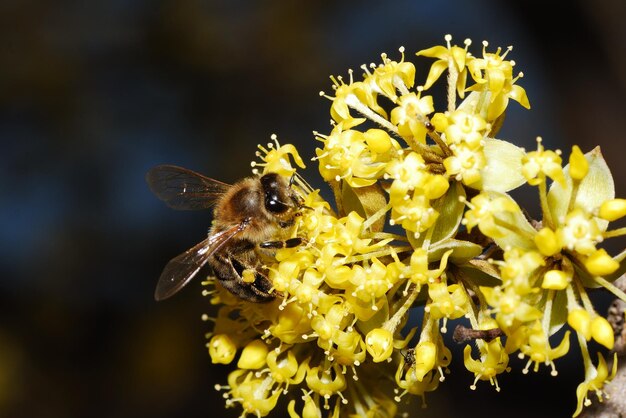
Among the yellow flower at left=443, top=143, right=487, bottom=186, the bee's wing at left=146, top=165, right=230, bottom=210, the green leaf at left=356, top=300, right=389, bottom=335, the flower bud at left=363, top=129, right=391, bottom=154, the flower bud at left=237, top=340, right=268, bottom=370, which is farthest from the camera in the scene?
the bee's wing at left=146, top=165, right=230, bottom=210

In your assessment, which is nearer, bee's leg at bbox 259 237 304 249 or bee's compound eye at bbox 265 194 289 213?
bee's leg at bbox 259 237 304 249

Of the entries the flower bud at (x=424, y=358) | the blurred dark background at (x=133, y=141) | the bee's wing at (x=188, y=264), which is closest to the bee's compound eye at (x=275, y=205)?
the bee's wing at (x=188, y=264)

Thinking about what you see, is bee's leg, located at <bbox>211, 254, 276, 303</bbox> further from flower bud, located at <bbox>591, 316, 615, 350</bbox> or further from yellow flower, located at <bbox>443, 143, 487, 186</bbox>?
flower bud, located at <bbox>591, 316, 615, 350</bbox>

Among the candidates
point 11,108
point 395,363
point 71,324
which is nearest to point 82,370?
point 71,324

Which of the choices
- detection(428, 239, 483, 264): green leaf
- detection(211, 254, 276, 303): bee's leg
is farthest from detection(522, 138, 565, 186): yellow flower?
detection(211, 254, 276, 303): bee's leg

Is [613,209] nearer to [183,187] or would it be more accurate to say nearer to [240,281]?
[240,281]

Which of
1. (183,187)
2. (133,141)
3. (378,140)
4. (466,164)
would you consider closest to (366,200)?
(378,140)

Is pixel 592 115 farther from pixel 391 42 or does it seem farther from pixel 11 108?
pixel 11 108
